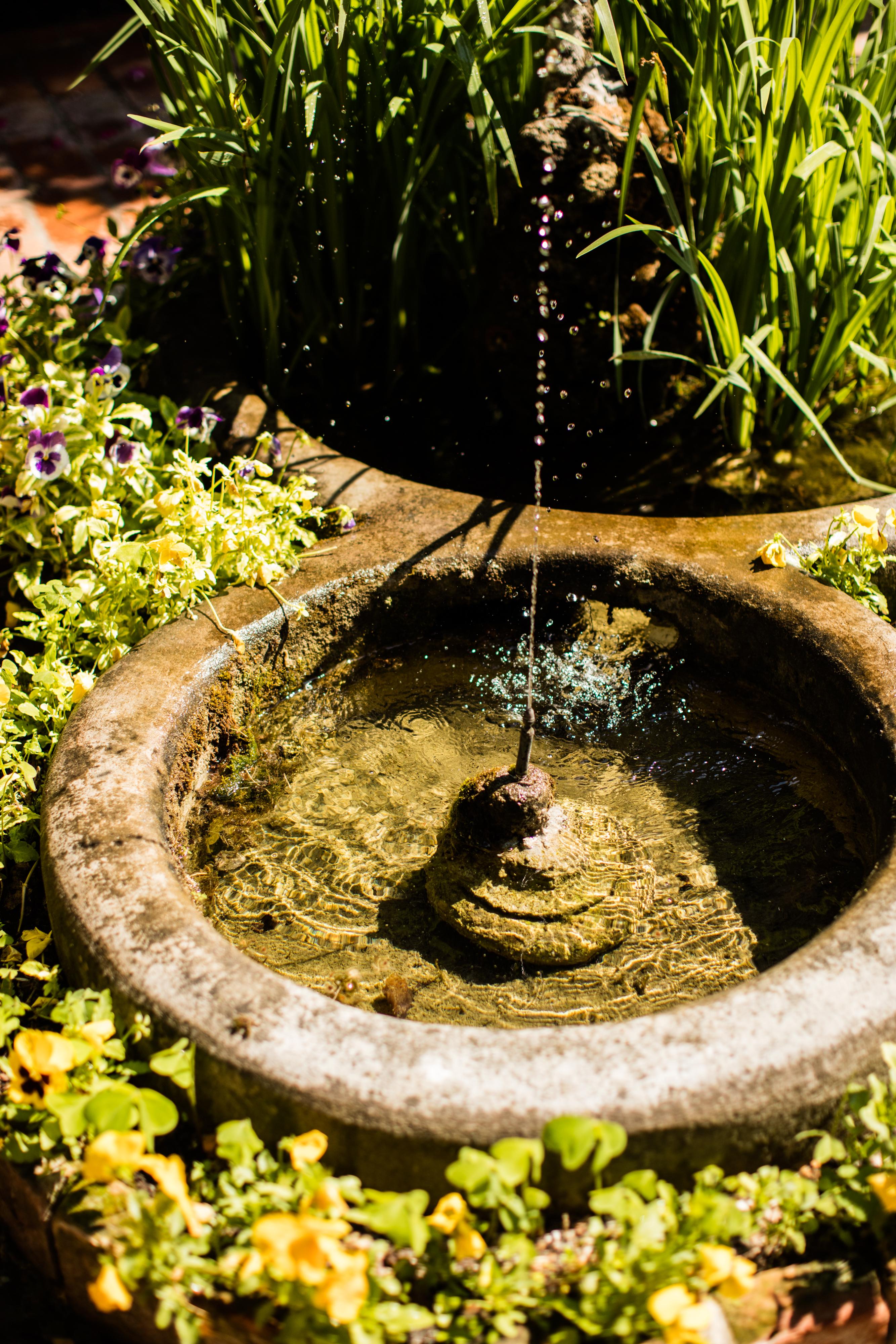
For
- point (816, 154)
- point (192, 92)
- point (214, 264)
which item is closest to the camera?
point (816, 154)

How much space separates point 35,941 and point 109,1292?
702mm

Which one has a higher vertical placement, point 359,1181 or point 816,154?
point 816,154

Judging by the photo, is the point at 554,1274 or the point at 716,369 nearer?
the point at 554,1274

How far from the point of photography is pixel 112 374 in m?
2.64

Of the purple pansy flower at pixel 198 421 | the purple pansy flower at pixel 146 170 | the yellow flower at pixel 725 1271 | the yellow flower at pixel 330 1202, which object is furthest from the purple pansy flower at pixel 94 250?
the yellow flower at pixel 725 1271

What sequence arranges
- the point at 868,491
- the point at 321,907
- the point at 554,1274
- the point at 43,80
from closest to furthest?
1. the point at 554,1274
2. the point at 321,907
3. the point at 868,491
4. the point at 43,80

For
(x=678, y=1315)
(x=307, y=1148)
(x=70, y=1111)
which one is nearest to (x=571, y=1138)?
(x=678, y=1315)

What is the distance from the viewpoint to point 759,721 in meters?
2.09

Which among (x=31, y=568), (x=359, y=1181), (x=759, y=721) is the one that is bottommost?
(x=759, y=721)

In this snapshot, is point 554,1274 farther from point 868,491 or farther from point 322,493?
point 868,491

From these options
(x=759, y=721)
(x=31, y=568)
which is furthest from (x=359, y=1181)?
(x=31, y=568)

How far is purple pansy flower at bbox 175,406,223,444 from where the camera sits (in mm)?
2502

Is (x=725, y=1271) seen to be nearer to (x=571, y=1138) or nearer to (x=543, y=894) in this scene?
(x=571, y=1138)

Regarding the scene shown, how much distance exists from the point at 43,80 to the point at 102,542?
5247mm
